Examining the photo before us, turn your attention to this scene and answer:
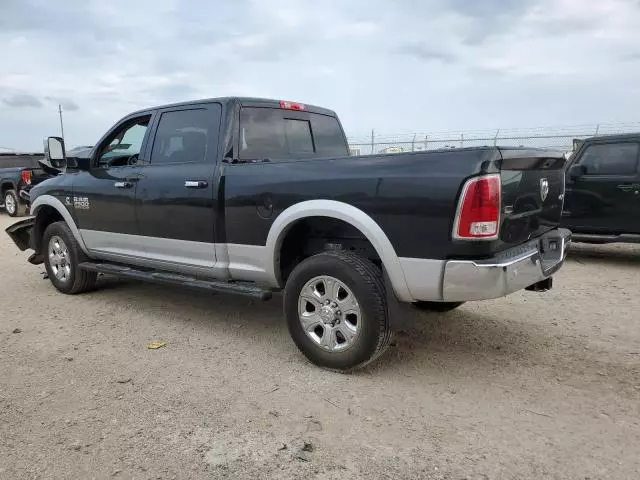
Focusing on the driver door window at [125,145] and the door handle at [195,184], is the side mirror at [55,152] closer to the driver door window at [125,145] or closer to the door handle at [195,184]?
the driver door window at [125,145]

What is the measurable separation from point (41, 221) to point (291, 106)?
3486 mm

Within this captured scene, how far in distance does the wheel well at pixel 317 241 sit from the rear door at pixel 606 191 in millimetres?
5398

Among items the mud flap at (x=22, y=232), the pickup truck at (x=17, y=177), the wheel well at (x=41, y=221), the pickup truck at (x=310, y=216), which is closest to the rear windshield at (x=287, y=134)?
the pickup truck at (x=310, y=216)

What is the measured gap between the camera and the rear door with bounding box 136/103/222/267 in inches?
180

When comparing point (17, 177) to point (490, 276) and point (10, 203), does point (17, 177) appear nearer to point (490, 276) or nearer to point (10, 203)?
point (10, 203)

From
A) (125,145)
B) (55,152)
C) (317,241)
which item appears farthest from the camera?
(55,152)

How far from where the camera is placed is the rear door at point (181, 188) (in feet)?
15.0

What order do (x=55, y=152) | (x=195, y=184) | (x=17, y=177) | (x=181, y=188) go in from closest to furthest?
(x=195, y=184), (x=181, y=188), (x=55, y=152), (x=17, y=177)

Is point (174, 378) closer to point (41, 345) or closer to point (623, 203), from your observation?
point (41, 345)

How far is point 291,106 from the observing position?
518 centimetres

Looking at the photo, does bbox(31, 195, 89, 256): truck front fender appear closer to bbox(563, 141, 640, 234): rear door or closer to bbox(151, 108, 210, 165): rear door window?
bbox(151, 108, 210, 165): rear door window

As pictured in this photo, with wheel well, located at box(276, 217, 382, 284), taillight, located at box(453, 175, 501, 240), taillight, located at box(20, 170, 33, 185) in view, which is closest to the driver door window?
wheel well, located at box(276, 217, 382, 284)

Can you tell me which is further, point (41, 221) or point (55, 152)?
point (41, 221)

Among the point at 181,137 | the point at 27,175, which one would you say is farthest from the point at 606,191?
the point at 27,175
